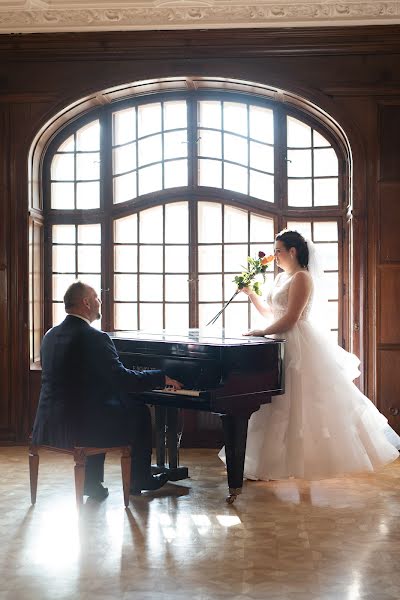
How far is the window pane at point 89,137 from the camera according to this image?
7129 mm

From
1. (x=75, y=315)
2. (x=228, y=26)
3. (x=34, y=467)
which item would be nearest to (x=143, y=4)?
(x=228, y=26)

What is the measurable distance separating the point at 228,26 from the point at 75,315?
10.4 feet

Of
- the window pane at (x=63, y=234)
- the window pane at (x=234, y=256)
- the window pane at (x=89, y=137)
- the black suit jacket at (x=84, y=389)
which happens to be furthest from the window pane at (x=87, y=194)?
the black suit jacket at (x=84, y=389)

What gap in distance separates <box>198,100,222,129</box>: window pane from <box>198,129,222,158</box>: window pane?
8cm

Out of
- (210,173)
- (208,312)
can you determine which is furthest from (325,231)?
(208,312)

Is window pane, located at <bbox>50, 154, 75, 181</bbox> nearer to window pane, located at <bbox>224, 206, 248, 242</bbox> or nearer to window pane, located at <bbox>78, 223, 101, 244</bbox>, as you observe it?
window pane, located at <bbox>78, 223, 101, 244</bbox>

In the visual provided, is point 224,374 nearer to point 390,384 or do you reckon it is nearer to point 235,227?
point 390,384

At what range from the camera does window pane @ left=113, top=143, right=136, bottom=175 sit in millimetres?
7109

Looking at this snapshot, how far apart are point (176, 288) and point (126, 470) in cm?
269

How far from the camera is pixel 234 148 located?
7059 mm

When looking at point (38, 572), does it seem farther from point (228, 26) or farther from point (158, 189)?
point (228, 26)

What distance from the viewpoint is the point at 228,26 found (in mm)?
6508

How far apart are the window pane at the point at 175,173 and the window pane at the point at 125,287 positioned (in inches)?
36.0

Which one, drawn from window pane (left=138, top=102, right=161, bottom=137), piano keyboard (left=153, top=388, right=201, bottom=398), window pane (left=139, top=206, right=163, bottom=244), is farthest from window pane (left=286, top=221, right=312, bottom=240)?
piano keyboard (left=153, top=388, right=201, bottom=398)
